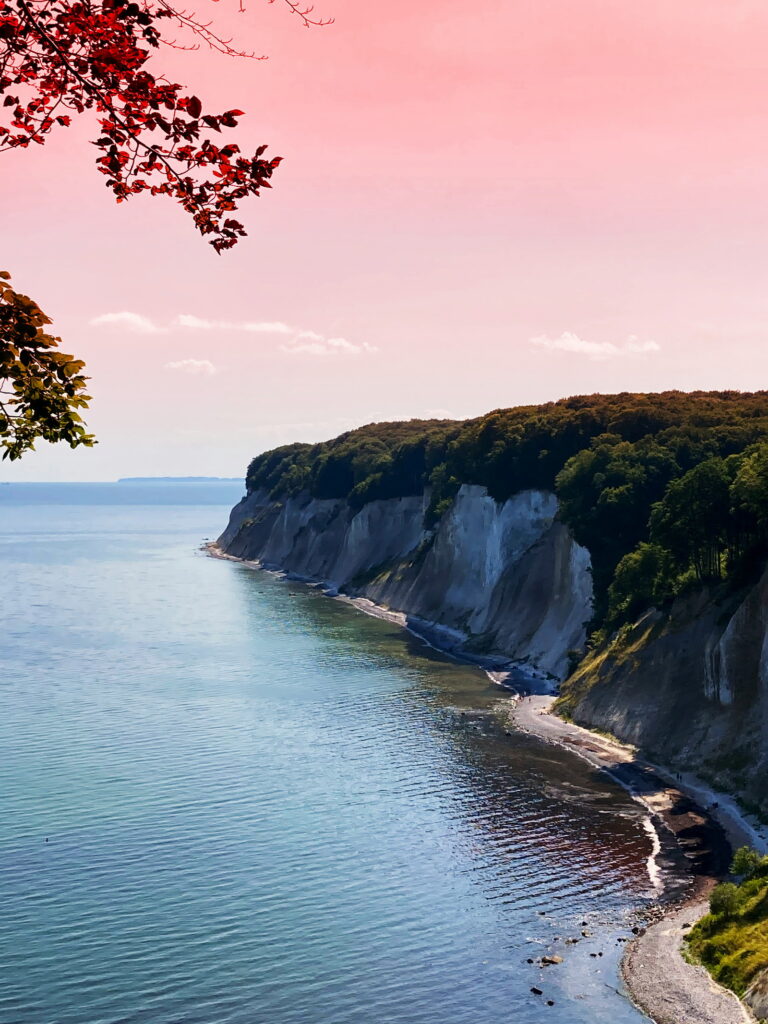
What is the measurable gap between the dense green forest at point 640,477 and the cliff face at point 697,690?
330cm

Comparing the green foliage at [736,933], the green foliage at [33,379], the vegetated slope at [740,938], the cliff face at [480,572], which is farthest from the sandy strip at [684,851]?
the green foliage at [33,379]

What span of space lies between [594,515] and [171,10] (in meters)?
82.4

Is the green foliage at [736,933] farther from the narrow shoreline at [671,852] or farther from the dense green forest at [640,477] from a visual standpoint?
the dense green forest at [640,477]

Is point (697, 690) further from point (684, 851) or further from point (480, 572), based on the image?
point (480, 572)

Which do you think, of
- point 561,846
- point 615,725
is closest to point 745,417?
point 615,725

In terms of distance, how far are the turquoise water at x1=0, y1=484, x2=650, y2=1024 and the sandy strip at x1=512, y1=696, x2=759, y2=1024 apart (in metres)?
1.38

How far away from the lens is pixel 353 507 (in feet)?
558

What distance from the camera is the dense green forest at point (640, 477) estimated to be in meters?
71.1

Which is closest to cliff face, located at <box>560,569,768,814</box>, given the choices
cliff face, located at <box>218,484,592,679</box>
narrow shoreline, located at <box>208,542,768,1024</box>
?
narrow shoreline, located at <box>208,542,768,1024</box>

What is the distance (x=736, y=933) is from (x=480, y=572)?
78.6 metres

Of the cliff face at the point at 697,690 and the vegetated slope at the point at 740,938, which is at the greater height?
the cliff face at the point at 697,690

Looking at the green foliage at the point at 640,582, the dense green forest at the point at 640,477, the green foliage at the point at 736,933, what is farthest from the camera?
the green foliage at the point at 640,582

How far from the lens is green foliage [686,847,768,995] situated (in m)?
38.4

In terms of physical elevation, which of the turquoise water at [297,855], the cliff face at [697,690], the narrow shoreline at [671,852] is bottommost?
the turquoise water at [297,855]
